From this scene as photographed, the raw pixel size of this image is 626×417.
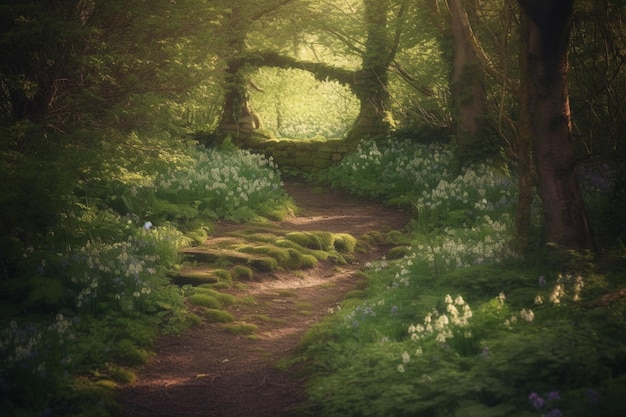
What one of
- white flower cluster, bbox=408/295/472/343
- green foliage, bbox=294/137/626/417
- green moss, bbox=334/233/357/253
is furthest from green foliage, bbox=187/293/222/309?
green moss, bbox=334/233/357/253

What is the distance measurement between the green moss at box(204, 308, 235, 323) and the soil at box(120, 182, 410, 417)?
0.41 feet

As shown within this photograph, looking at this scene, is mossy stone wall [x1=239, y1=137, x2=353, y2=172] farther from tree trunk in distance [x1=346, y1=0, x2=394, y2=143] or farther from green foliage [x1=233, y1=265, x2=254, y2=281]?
green foliage [x1=233, y1=265, x2=254, y2=281]

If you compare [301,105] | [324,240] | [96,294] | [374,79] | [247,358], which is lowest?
[247,358]

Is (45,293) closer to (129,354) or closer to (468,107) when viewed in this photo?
(129,354)

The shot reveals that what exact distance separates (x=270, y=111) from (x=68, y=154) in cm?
2252

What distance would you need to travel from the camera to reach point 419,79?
55.0ft

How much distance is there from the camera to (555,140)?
22.5 feet

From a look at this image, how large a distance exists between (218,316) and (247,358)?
118 cm

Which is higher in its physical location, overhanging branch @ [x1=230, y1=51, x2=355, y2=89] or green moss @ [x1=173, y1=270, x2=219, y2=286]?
overhanging branch @ [x1=230, y1=51, x2=355, y2=89]

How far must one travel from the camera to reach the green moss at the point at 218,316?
753cm

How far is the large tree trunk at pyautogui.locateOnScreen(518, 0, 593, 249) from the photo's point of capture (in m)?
6.75

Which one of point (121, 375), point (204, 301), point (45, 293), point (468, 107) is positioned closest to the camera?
point (121, 375)

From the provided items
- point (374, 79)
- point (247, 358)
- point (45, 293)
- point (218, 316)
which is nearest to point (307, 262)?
point (218, 316)

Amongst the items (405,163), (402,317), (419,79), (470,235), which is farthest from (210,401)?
(419,79)
